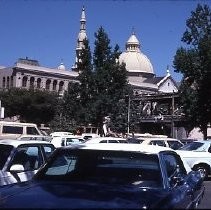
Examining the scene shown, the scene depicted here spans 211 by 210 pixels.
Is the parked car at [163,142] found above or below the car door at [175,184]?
above

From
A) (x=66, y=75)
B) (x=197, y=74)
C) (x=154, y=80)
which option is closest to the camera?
(x=197, y=74)

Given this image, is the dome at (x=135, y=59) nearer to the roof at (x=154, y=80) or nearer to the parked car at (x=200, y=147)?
the roof at (x=154, y=80)

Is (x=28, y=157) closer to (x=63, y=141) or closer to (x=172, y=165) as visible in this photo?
(x=172, y=165)

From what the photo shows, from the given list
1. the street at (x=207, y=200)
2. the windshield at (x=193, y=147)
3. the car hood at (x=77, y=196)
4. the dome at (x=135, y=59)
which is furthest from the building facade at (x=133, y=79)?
the car hood at (x=77, y=196)

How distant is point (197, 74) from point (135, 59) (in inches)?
3295

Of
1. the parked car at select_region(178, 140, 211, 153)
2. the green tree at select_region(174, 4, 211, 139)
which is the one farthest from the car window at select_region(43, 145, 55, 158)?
the green tree at select_region(174, 4, 211, 139)

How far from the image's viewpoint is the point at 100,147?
6359 mm

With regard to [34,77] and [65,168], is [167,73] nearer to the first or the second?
[34,77]

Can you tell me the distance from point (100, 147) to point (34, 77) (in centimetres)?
9257

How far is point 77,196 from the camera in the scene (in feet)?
16.0

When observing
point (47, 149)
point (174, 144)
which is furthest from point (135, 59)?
point (47, 149)

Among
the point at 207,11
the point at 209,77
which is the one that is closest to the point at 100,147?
the point at 209,77

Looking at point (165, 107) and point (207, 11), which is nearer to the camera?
point (207, 11)

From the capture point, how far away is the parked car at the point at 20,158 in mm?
9046
